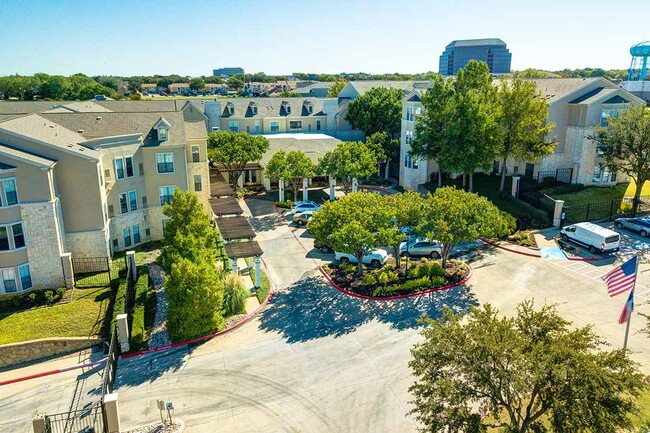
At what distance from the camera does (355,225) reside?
29.0 m

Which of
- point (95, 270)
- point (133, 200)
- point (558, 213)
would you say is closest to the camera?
point (95, 270)

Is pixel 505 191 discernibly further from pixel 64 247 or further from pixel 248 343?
pixel 64 247

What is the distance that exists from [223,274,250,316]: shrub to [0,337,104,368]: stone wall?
6.91m

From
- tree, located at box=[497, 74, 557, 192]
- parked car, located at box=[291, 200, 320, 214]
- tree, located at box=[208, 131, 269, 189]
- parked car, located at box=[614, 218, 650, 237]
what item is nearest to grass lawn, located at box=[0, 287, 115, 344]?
parked car, located at box=[291, 200, 320, 214]

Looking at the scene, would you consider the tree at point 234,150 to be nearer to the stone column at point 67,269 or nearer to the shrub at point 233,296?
the stone column at point 67,269

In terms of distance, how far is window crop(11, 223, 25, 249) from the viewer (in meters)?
28.7

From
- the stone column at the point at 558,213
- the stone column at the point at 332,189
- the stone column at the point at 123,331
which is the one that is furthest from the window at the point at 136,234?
the stone column at the point at 558,213

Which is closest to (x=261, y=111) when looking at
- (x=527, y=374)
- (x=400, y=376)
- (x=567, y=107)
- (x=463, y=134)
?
(x=463, y=134)

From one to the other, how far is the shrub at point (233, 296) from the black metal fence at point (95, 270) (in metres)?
8.80

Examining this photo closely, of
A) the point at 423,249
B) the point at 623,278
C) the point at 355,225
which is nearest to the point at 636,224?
the point at 423,249

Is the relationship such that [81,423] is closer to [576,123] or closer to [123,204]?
[123,204]

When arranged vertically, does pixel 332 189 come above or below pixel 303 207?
above

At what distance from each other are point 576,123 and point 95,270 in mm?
47396

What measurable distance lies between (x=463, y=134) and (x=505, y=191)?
27.8ft
